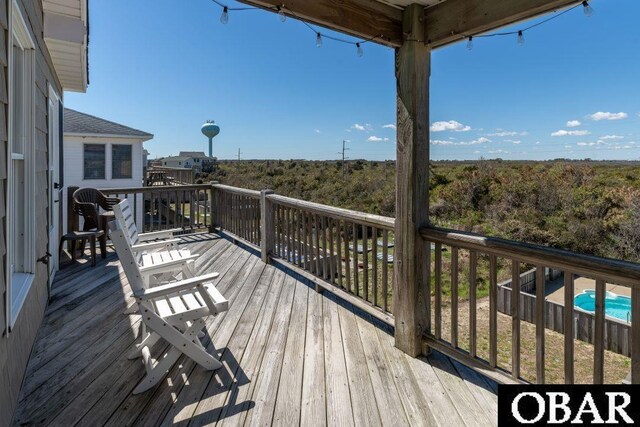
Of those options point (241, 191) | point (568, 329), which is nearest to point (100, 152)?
point (241, 191)

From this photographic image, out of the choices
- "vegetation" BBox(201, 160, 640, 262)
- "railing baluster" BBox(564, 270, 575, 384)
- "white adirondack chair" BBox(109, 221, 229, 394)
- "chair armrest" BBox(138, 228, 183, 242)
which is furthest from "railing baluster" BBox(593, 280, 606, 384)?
"vegetation" BBox(201, 160, 640, 262)

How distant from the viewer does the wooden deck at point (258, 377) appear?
6.12ft

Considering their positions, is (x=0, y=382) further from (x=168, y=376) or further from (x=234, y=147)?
(x=234, y=147)

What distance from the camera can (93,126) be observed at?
10.5m

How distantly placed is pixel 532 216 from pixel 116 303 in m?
13.7

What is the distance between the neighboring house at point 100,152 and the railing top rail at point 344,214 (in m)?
7.17

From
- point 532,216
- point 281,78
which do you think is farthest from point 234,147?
point 532,216

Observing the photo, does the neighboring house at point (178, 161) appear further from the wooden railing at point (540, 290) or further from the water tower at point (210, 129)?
the wooden railing at point (540, 290)

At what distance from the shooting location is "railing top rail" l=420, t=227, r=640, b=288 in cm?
149

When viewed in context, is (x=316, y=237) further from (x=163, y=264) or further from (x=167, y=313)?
(x=167, y=313)

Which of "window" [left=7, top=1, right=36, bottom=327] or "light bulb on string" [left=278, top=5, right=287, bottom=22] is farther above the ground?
"light bulb on string" [left=278, top=5, right=287, bottom=22]

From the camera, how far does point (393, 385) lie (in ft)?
7.00

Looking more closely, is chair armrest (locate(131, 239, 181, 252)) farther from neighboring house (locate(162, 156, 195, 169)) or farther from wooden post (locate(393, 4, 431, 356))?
neighboring house (locate(162, 156, 195, 169))

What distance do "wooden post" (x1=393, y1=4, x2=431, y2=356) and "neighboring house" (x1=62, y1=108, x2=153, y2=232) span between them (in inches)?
356
